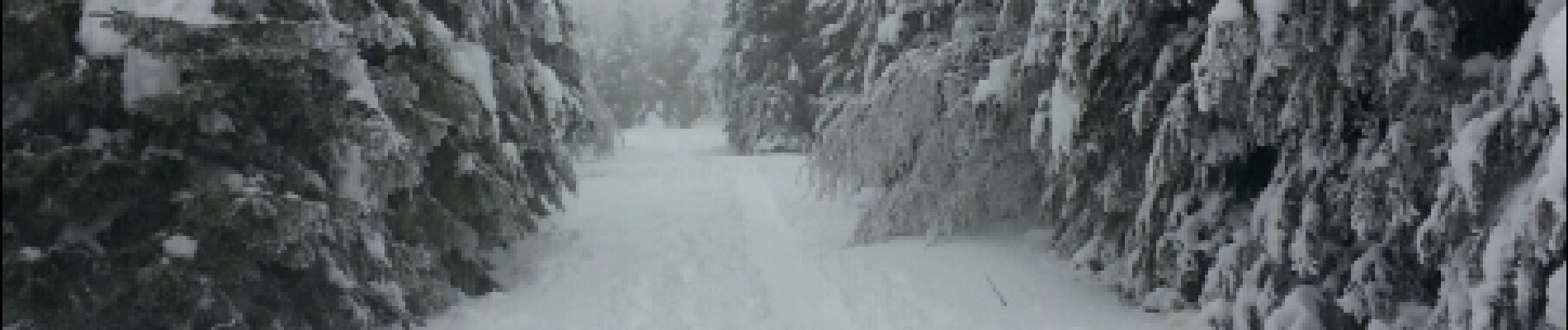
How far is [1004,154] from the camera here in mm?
8414

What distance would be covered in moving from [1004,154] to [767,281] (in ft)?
7.56

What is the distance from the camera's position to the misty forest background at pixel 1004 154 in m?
3.83

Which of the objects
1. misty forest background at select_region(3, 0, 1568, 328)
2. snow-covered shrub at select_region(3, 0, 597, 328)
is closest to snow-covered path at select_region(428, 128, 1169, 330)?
misty forest background at select_region(3, 0, 1568, 328)

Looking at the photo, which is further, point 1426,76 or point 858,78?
point 858,78

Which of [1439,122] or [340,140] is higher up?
[340,140]

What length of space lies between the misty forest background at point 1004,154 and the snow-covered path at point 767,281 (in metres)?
0.41

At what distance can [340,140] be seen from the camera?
5.37m

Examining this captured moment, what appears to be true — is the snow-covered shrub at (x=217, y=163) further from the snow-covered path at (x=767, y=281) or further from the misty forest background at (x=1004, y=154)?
the snow-covered path at (x=767, y=281)

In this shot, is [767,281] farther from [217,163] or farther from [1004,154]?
[217,163]

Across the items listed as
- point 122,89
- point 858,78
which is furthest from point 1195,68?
point 858,78

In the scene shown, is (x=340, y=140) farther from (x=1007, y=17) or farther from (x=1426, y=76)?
(x=1426, y=76)

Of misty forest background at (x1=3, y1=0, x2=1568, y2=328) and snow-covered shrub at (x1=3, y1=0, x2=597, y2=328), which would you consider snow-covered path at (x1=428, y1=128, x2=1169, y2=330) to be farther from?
snow-covered shrub at (x1=3, y1=0, x2=597, y2=328)

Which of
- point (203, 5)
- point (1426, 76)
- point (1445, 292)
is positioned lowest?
point (1445, 292)

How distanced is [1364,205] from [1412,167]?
287mm
